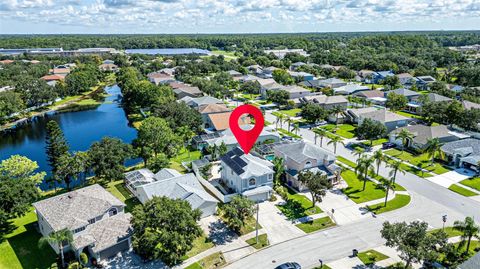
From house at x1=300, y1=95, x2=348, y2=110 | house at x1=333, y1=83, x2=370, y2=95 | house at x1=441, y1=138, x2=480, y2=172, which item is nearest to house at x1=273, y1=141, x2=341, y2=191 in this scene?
house at x1=441, y1=138, x2=480, y2=172

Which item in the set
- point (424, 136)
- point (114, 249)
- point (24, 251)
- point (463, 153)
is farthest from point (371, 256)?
point (424, 136)

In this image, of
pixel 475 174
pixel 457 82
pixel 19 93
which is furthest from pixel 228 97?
pixel 457 82

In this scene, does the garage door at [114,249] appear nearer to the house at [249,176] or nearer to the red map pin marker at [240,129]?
the house at [249,176]

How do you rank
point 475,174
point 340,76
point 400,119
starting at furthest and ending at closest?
1. point 340,76
2. point 400,119
3. point 475,174

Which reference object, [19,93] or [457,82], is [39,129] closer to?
[19,93]

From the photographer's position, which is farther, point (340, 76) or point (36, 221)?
point (340, 76)

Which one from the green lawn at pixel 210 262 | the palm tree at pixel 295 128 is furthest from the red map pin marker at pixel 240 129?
the palm tree at pixel 295 128
